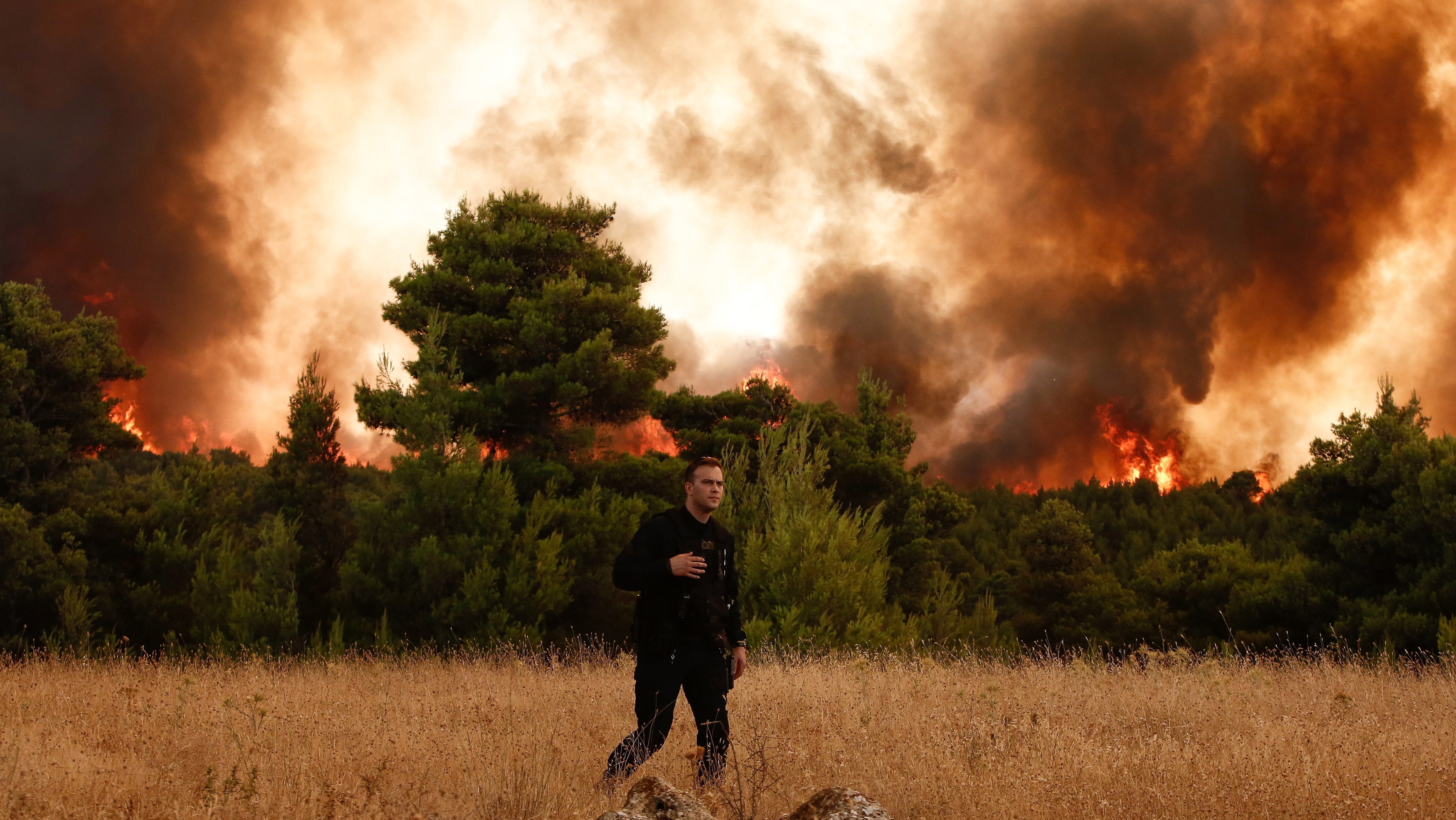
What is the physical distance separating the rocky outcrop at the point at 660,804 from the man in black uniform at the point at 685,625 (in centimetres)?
41

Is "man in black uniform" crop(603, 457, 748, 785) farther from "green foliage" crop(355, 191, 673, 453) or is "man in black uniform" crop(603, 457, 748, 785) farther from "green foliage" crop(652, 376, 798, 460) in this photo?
"green foliage" crop(652, 376, 798, 460)

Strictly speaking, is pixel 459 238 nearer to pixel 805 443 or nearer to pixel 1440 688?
pixel 805 443

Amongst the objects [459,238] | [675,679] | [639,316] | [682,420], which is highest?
[459,238]

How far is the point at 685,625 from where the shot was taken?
525cm

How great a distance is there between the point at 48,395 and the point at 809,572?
713 inches

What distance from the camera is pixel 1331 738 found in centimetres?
748

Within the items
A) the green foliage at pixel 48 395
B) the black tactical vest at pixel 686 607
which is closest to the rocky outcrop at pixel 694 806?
the black tactical vest at pixel 686 607

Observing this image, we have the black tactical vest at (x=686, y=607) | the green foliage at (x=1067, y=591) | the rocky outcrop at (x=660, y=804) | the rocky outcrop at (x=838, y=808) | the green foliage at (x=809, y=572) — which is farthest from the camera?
the green foliage at (x=1067, y=591)

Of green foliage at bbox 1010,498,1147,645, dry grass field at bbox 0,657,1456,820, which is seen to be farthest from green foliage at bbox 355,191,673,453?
green foliage at bbox 1010,498,1147,645

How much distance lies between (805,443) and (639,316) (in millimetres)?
5419

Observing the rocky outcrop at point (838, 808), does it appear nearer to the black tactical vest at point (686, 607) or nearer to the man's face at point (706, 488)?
the black tactical vest at point (686, 607)

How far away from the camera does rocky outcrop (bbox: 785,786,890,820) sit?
480 cm

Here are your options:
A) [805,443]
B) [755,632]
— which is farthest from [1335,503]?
[755,632]

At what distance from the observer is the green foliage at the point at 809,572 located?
15500 mm
